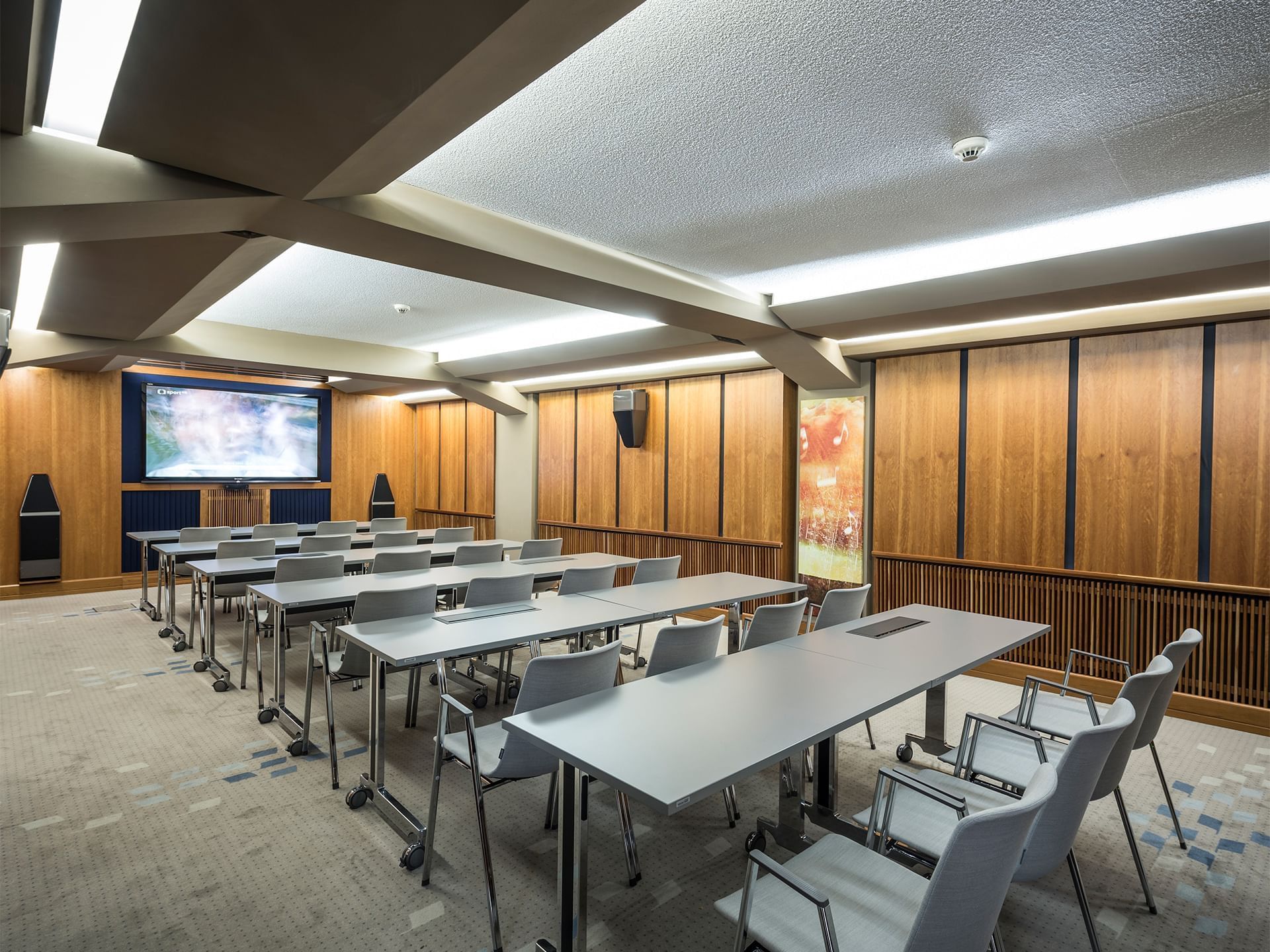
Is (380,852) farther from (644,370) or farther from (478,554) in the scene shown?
(644,370)

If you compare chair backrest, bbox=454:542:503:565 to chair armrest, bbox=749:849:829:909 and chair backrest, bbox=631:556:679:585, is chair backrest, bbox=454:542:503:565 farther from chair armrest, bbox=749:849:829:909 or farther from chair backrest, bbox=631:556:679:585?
chair armrest, bbox=749:849:829:909

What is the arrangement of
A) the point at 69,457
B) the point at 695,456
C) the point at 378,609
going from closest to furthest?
the point at 378,609 → the point at 695,456 → the point at 69,457

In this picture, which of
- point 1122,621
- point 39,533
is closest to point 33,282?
point 39,533

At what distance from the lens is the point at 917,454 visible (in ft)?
17.9

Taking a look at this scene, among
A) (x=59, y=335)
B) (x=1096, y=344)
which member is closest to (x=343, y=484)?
(x=59, y=335)

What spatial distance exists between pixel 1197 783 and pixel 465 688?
4269 millimetres

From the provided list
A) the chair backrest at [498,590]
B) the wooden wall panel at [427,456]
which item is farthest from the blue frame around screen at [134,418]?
the chair backrest at [498,590]

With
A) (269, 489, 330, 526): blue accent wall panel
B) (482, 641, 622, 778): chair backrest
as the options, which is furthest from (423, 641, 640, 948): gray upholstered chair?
(269, 489, 330, 526): blue accent wall panel

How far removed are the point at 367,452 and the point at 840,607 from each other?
9272 millimetres

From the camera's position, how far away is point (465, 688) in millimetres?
4527

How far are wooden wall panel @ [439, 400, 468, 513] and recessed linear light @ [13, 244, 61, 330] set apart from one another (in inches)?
218

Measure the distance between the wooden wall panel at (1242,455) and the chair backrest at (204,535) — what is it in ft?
26.3

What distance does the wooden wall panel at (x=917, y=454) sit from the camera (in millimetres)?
5277

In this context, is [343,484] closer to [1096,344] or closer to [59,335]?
[59,335]
